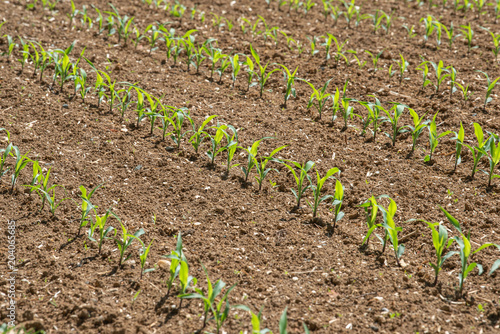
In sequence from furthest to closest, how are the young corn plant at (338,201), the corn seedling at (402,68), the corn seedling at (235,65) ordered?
1. the corn seedling at (402,68)
2. the corn seedling at (235,65)
3. the young corn plant at (338,201)

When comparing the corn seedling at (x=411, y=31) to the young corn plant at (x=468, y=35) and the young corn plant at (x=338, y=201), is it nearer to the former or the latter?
the young corn plant at (x=468, y=35)

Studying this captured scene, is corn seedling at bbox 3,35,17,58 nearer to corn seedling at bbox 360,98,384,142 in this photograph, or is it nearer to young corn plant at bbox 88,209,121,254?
young corn plant at bbox 88,209,121,254

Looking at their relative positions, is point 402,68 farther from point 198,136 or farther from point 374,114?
point 198,136

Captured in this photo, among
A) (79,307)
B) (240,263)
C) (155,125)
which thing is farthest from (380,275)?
(155,125)

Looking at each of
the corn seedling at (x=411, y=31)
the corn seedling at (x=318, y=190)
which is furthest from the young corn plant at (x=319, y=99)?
the corn seedling at (x=411, y=31)

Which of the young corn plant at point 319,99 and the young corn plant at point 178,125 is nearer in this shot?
the young corn plant at point 178,125

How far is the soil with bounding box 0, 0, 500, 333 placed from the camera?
99.1 inches

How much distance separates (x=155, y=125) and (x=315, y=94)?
1.47 meters

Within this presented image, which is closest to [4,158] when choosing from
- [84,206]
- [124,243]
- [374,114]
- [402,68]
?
[84,206]

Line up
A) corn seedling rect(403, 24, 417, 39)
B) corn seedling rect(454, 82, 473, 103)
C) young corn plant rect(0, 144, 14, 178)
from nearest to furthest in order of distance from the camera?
young corn plant rect(0, 144, 14, 178) < corn seedling rect(454, 82, 473, 103) < corn seedling rect(403, 24, 417, 39)

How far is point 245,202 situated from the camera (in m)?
3.34

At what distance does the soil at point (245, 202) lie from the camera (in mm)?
2518

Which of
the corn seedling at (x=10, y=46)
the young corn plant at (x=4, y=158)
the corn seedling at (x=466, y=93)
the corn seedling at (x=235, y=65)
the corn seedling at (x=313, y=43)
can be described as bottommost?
the young corn plant at (x=4, y=158)

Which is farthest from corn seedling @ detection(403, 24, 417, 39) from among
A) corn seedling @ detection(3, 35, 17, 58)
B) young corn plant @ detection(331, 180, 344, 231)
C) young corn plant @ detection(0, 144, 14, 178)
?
young corn plant @ detection(0, 144, 14, 178)
